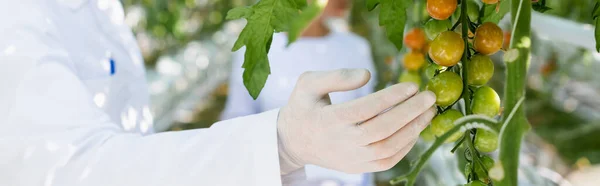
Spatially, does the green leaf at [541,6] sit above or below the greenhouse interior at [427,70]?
above

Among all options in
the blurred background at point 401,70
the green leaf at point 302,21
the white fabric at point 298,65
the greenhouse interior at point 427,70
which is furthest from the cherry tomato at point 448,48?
the white fabric at point 298,65

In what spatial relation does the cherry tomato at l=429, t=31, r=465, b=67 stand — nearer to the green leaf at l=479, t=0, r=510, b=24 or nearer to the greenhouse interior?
the greenhouse interior

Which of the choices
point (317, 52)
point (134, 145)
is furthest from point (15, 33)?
point (317, 52)

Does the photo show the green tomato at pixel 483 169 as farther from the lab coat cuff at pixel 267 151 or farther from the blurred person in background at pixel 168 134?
the lab coat cuff at pixel 267 151

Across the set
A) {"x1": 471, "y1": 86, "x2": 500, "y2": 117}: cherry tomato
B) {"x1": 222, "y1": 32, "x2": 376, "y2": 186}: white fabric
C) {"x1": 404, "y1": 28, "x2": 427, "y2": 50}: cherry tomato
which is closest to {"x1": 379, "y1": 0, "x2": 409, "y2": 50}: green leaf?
{"x1": 471, "y1": 86, "x2": 500, "y2": 117}: cherry tomato

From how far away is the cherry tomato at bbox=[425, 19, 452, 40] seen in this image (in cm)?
65

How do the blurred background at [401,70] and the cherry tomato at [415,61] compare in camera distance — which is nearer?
the cherry tomato at [415,61]

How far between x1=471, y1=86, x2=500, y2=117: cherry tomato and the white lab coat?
0.85 ft

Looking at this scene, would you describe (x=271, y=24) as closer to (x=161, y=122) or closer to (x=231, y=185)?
(x=231, y=185)

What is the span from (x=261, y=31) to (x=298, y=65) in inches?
75.1

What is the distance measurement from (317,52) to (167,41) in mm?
2877

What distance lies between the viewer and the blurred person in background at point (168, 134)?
25.9 inches

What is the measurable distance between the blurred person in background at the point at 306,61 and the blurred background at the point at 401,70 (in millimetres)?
170

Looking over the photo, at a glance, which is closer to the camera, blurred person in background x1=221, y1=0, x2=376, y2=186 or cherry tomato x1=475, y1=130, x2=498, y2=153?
cherry tomato x1=475, y1=130, x2=498, y2=153
